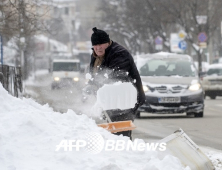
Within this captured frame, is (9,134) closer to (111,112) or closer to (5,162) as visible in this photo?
(5,162)

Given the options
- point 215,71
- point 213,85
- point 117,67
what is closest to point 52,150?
point 117,67

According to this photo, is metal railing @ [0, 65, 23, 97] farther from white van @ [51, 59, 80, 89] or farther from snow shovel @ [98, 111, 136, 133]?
white van @ [51, 59, 80, 89]

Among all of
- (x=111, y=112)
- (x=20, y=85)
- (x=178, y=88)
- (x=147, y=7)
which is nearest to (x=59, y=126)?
(x=111, y=112)

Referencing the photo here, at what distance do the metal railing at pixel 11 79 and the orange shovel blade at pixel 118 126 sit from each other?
10038mm

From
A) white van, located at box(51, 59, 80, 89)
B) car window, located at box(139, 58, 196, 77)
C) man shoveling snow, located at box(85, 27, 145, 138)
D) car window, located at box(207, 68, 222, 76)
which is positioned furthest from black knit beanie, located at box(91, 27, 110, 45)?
white van, located at box(51, 59, 80, 89)

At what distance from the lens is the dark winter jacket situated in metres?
7.92

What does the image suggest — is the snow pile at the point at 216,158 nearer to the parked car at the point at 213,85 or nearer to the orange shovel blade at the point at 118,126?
the orange shovel blade at the point at 118,126

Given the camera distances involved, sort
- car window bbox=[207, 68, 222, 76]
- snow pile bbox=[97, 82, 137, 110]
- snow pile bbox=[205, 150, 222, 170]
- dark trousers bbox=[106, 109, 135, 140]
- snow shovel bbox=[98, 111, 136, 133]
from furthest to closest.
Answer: car window bbox=[207, 68, 222, 76]
snow pile bbox=[205, 150, 222, 170]
dark trousers bbox=[106, 109, 135, 140]
snow pile bbox=[97, 82, 137, 110]
snow shovel bbox=[98, 111, 136, 133]

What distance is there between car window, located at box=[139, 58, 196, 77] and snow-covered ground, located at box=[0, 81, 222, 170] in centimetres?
1160

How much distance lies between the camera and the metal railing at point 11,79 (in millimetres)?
18341

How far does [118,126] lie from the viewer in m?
7.62

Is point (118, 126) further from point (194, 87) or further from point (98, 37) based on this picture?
point (194, 87)

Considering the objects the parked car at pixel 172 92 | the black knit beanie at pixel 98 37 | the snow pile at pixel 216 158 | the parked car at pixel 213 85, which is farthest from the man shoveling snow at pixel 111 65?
the parked car at pixel 213 85

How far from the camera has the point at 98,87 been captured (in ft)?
25.9
